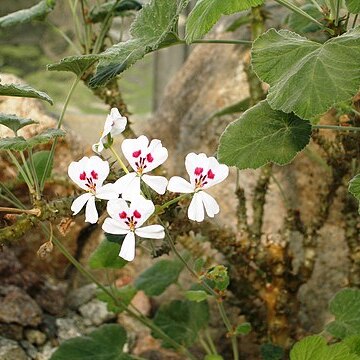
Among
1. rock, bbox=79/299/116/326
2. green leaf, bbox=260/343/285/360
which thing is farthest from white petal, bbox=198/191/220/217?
rock, bbox=79/299/116/326

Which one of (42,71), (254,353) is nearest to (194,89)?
(254,353)

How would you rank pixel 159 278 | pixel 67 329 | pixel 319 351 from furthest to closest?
pixel 67 329 < pixel 159 278 < pixel 319 351

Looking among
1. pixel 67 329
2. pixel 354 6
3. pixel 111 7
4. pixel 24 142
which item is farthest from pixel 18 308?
pixel 354 6

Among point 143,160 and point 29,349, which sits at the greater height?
point 143,160

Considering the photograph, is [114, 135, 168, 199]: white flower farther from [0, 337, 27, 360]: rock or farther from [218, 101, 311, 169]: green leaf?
[0, 337, 27, 360]: rock

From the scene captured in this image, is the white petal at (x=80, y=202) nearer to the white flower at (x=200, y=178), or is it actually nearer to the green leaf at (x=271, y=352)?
the white flower at (x=200, y=178)

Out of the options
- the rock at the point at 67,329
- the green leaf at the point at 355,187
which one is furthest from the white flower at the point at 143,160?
the rock at the point at 67,329

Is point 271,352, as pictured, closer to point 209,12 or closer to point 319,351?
point 319,351
